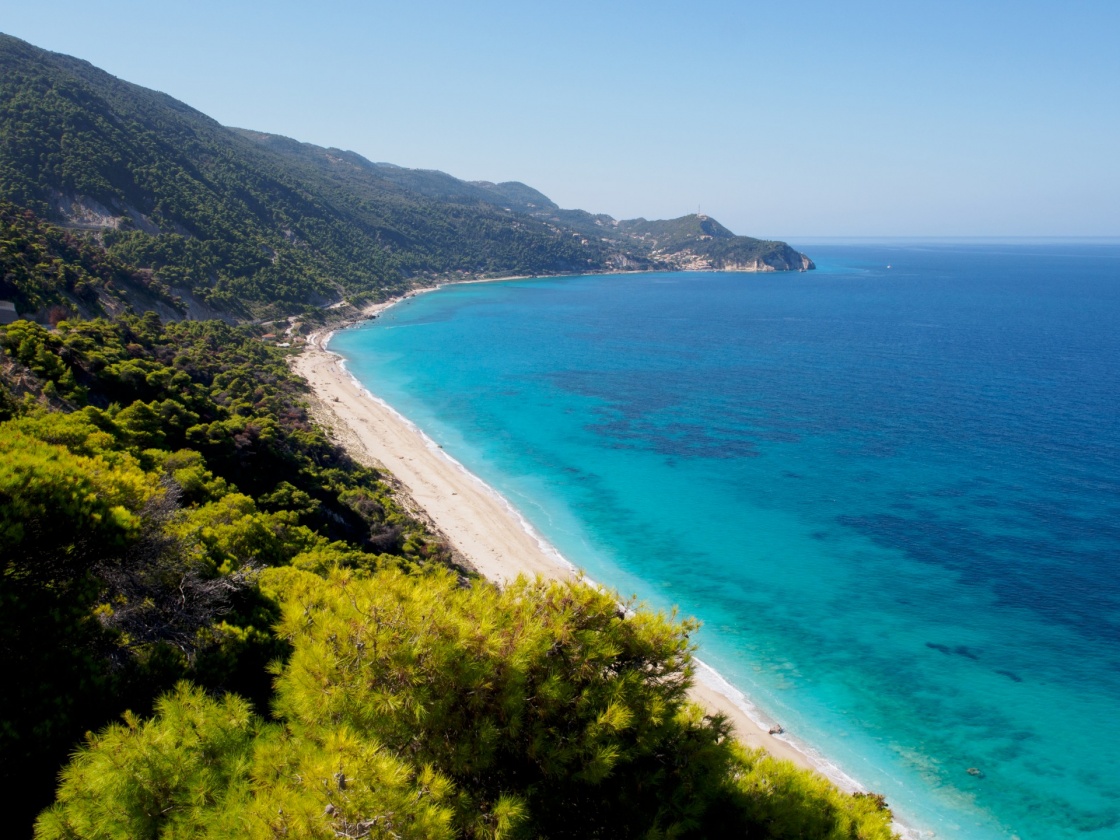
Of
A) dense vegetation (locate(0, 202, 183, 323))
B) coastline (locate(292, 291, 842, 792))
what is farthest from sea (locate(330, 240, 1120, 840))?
dense vegetation (locate(0, 202, 183, 323))

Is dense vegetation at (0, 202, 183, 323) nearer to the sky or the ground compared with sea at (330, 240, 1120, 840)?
nearer to the sky

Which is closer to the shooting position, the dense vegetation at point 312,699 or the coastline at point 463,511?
the dense vegetation at point 312,699

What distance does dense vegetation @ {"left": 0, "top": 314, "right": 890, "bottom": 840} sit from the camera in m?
7.14

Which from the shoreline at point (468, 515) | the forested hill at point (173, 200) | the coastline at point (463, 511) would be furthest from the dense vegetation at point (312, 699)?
the forested hill at point (173, 200)

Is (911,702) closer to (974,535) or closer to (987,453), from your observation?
(974,535)

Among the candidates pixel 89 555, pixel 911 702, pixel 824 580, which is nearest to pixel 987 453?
pixel 824 580

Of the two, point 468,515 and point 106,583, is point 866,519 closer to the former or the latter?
point 468,515

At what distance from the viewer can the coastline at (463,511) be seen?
77.3ft

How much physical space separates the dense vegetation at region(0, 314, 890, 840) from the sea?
15.9m

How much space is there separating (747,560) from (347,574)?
29.6m

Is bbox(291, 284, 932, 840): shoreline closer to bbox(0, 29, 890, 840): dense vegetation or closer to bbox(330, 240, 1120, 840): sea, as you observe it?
bbox(330, 240, 1120, 840): sea

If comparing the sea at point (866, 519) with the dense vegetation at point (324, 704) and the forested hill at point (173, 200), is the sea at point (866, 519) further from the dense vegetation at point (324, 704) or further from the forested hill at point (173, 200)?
the forested hill at point (173, 200)

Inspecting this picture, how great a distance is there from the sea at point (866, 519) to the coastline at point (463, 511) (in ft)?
3.40

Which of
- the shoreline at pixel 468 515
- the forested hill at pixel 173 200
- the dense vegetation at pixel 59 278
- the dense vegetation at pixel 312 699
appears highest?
the forested hill at pixel 173 200
